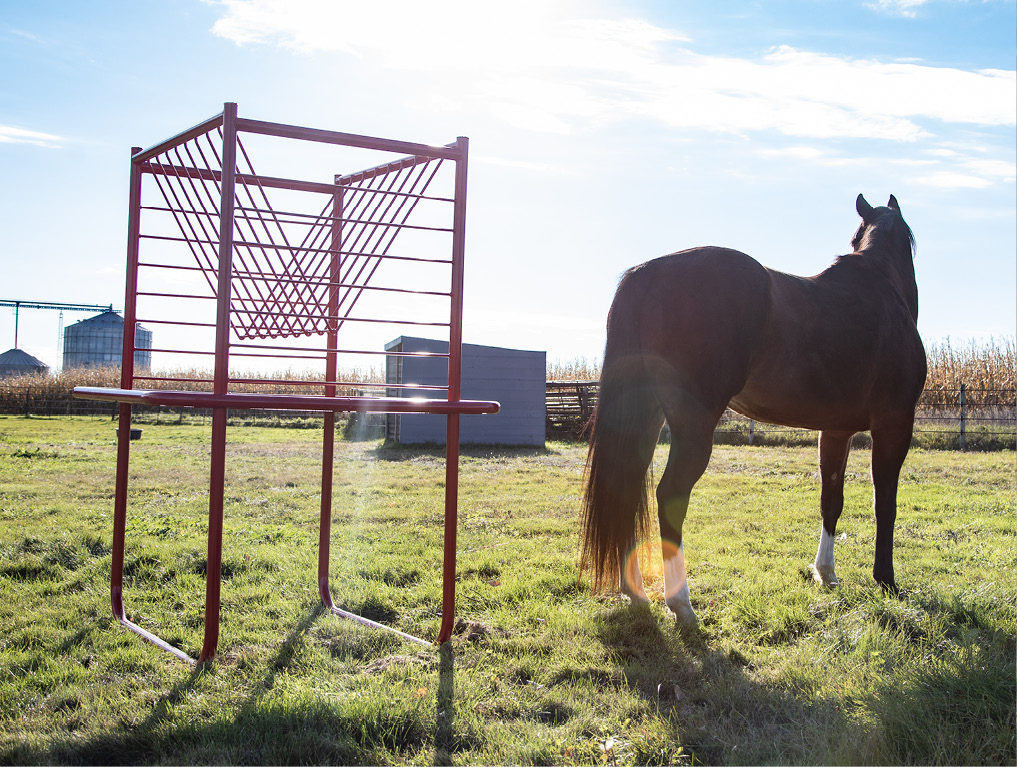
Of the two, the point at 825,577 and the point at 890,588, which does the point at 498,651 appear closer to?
the point at 825,577

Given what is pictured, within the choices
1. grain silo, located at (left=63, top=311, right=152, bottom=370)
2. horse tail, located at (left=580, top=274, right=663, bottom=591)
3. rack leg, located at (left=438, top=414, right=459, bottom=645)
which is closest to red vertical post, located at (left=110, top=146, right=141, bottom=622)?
rack leg, located at (left=438, top=414, right=459, bottom=645)

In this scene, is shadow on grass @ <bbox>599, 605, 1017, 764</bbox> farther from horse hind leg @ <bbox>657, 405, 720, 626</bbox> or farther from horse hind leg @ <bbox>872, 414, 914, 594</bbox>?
horse hind leg @ <bbox>872, 414, 914, 594</bbox>

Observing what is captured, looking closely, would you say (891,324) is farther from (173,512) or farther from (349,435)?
(349,435)

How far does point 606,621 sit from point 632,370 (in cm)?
124

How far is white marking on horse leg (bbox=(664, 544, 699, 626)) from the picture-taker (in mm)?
3361

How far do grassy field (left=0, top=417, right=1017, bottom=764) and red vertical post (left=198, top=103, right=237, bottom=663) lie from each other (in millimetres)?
222

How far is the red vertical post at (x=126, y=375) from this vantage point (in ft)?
11.5

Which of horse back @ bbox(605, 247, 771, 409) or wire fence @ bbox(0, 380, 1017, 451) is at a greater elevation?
horse back @ bbox(605, 247, 771, 409)

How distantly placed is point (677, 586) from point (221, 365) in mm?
2307

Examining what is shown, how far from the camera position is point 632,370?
3.58 m

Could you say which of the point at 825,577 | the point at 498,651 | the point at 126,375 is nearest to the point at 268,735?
the point at 498,651

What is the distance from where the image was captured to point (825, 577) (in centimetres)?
422

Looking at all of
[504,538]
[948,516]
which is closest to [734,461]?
[948,516]

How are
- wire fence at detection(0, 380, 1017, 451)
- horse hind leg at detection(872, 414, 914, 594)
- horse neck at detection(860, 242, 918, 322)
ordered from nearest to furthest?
horse hind leg at detection(872, 414, 914, 594)
horse neck at detection(860, 242, 918, 322)
wire fence at detection(0, 380, 1017, 451)
